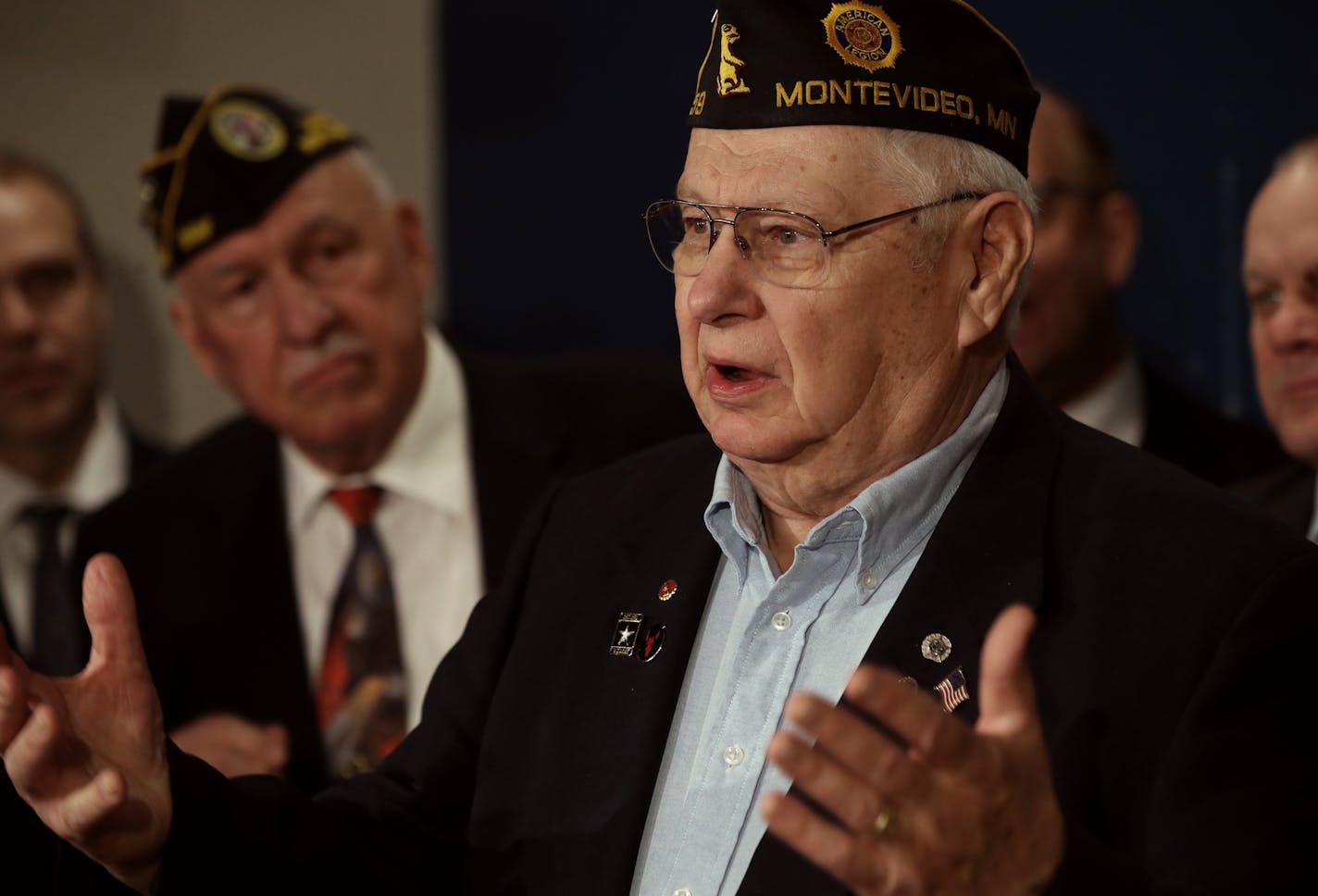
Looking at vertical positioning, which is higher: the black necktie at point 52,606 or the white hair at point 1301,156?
the white hair at point 1301,156

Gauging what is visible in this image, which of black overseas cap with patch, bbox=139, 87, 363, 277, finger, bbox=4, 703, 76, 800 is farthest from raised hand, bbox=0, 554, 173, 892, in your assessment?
black overseas cap with patch, bbox=139, 87, 363, 277

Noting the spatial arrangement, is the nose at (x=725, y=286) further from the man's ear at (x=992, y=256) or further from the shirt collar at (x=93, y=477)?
the shirt collar at (x=93, y=477)

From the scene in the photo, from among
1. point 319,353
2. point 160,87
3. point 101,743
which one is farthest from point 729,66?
point 160,87

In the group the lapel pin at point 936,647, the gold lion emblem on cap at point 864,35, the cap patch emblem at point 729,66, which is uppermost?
the gold lion emblem on cap at point 864,35

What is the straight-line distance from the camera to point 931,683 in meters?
1.54

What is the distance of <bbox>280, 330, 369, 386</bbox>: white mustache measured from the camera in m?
2.95

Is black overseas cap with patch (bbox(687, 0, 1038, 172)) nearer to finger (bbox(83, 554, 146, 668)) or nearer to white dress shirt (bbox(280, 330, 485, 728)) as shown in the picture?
finger (bbox(83, 554, 146, 668))

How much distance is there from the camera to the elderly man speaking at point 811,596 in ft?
4.83

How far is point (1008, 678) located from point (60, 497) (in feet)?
9.41

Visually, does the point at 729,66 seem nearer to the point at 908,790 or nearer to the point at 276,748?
the point at 908,790

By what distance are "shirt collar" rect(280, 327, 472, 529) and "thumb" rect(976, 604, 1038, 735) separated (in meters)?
1.79

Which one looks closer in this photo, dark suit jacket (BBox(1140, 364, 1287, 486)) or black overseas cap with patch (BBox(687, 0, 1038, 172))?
black overseas cap with patch (BBox(687, 0, 1038, 172))

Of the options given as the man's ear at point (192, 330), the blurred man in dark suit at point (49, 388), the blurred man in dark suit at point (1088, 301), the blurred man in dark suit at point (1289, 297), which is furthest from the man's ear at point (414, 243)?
the blurred man in dark suit at point (1289, 297)

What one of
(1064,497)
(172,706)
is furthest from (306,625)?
(1064,497)
